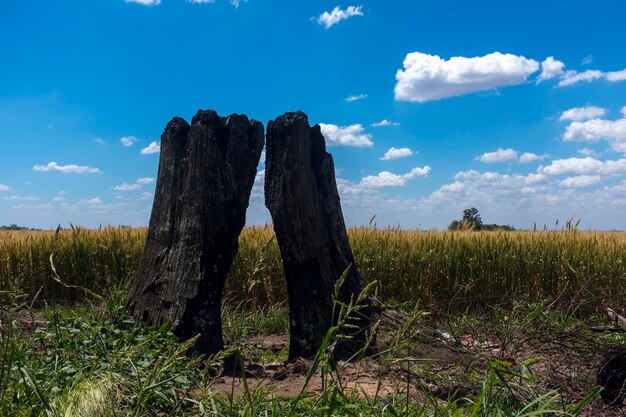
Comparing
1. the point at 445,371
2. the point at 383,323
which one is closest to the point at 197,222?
the point at 383,323

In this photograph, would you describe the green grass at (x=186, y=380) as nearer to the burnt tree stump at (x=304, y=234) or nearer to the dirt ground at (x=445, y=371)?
the dirt ground at (x=445, y=371)

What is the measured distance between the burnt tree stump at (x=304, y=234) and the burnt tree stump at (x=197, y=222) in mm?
317

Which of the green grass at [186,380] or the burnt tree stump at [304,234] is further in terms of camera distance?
the burnt tree stump at [304,234]

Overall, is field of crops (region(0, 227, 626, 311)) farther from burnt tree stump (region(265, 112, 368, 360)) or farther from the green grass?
burnt tree stump (region(265, 112, 368, 360))

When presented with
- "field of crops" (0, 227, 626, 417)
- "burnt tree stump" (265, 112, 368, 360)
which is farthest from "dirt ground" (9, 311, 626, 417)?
"burnt tree stump" (265, 112, 368, 360)

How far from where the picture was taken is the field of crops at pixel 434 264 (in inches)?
365

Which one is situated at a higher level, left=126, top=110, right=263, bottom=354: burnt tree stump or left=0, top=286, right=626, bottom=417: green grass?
left=126, top=110, right=263, bottom=354: burnt tree stump

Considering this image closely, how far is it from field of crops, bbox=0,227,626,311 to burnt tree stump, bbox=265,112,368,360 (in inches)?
131

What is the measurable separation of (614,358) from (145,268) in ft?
13.2

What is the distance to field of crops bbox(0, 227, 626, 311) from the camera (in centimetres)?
927

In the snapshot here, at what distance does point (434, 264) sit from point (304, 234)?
4.62 meters

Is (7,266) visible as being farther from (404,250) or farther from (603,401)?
(603,401)

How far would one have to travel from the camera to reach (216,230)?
5.33 m

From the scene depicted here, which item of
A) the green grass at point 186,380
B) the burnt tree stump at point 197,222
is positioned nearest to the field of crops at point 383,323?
the green grass at point 186,380
